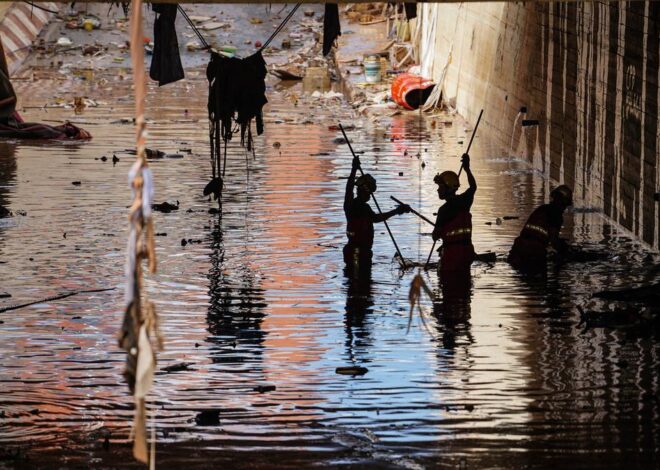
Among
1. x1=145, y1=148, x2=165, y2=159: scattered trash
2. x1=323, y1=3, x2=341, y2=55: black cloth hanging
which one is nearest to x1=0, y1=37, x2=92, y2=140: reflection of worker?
x1=145, y1=148, x2=165, y2=159: scattered trash

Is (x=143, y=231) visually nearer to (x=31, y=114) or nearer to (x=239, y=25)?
(x=31, y=114)

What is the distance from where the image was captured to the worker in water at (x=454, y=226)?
525 inches

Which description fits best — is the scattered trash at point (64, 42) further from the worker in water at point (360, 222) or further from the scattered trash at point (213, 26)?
the worker in water at point (360, 222)

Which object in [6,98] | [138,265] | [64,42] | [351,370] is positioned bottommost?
[351,370]

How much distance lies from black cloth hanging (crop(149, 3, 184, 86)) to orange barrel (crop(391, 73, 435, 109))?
13.4 metres

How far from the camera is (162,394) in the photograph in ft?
31.4

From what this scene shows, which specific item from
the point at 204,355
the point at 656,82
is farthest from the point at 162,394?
the point at 656,82

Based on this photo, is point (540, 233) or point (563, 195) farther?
point (540, 233)

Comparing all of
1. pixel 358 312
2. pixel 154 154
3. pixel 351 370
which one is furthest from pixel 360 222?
pixel 154 154

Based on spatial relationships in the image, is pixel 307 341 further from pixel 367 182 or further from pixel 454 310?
pixel 367 182

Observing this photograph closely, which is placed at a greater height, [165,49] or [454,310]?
[165,49]

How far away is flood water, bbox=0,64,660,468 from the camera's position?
8.65 metres

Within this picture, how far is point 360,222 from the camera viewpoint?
550 inches

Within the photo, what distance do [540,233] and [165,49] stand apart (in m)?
4.81
